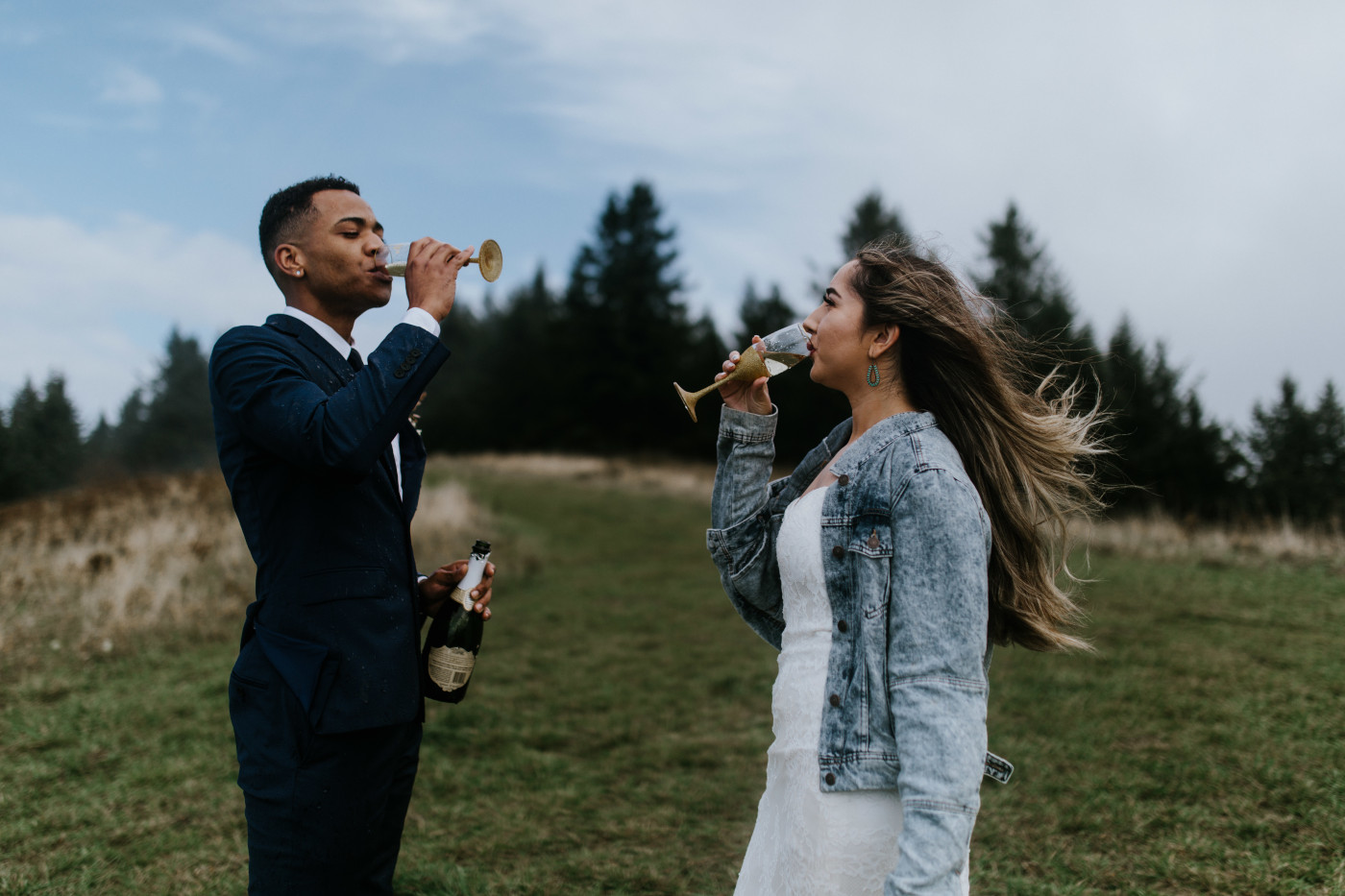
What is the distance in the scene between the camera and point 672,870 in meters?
4.30

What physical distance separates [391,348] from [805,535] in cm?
114

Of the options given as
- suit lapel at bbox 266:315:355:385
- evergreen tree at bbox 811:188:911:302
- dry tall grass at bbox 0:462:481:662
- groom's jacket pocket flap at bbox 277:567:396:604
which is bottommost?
dry tall grass at bbox 0:462:481:662

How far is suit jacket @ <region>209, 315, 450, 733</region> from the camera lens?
2.19 m

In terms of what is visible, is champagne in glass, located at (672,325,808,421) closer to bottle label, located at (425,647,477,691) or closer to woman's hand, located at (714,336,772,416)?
woman's hand, located at (714,336,772,416)

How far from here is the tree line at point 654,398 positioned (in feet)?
46.6

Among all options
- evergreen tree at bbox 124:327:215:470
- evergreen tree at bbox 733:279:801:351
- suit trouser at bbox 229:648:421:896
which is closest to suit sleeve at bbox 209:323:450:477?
suit trouser at bbox 229:648:421:896

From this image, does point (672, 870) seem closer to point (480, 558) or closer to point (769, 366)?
point (480, 558)

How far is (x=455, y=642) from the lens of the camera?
2.71 m

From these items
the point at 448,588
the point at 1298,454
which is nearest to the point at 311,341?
the point at 448,588

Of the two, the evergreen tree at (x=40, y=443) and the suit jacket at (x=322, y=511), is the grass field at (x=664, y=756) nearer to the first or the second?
the suit jacket at (x=322, y=511)

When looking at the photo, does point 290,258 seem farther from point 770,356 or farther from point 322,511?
point 770,356

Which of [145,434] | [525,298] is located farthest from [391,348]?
[525,298]

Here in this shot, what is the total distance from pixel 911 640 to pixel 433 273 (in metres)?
1.55

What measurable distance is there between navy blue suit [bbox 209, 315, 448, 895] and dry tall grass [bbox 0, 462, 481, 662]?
632cm
